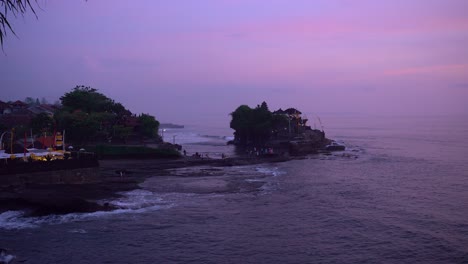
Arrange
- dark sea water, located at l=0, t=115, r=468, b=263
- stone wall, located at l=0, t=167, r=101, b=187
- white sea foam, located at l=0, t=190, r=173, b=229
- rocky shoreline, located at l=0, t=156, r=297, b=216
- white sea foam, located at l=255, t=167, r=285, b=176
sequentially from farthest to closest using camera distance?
white sea foam, located at l=255, t=167, r=285, b=176
stone wall, located at l=0, t=167, r=101, b=187
rocky shoreline, located at l=0, t=156, r=297, b=216
white sea foam, located at l=0, t=190, r=173, b=229
dark sea water, located at l=0, t=115, r=468, b=263

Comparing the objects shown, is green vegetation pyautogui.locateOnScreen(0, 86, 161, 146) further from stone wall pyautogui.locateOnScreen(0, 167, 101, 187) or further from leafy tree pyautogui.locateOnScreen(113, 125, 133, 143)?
stone wall pyautogui.locateOnScreen(0, 167, 101, 187)

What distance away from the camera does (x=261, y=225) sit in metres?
26.1

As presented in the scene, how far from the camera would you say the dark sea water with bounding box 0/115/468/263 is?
21.1 metres

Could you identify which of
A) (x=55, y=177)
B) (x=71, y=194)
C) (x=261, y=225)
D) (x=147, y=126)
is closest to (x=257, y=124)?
(x=147, y=126)

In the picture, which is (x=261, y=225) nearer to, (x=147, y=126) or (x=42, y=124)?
(x=42, y=124)

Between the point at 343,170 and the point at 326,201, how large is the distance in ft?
60.3

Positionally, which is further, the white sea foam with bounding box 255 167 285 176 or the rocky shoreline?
the white sea foam with bounding box 255 167 285 176

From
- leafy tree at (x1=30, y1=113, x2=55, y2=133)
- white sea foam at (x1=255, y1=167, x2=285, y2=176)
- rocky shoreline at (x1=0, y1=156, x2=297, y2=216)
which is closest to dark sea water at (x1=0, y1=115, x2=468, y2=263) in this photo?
rocky shoreline at (x1=0, y1=156, x2=297, y2=216)

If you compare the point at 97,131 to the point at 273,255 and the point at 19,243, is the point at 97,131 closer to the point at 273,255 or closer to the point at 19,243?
the point at 19,243

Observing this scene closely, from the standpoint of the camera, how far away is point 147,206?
29.8 m

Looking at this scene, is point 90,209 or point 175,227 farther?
point 90,209

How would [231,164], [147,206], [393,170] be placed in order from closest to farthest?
[147,206], [393,170], [231,164]

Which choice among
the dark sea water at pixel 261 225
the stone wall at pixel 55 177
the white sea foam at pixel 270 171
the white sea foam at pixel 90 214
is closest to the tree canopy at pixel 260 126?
the white sea foam at pixel 270 171

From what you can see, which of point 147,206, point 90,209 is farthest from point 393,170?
point 90,209
